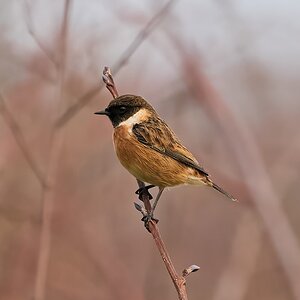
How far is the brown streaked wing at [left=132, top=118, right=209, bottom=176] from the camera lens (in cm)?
398

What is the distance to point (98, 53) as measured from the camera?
182 inches

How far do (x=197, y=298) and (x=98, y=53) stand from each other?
13.2ft

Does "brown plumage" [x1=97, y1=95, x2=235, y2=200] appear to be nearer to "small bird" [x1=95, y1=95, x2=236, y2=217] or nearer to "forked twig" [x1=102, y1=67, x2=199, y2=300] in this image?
"small bird" [x1=95, y1=95, x2=236, y2=217]

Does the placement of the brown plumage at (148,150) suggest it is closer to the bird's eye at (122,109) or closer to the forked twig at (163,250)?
the bird's eye at (122,109)

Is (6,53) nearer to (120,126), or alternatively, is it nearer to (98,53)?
(98,53)

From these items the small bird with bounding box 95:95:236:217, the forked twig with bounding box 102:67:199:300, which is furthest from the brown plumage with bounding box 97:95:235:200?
the forked twig with bounding box 102:67:199:300

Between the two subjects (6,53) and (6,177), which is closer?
(6,53)

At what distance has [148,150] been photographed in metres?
3.97

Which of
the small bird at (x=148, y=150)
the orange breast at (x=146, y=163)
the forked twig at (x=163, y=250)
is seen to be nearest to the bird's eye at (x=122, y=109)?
the small bird at (x=148, y=150)

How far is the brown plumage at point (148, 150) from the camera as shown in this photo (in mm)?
3895

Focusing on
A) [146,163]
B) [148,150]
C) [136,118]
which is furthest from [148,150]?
[136,118]

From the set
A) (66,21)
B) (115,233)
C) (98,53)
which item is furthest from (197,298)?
(66,21)

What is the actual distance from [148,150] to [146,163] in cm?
10

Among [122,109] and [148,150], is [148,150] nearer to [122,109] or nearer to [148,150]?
[148,150]
